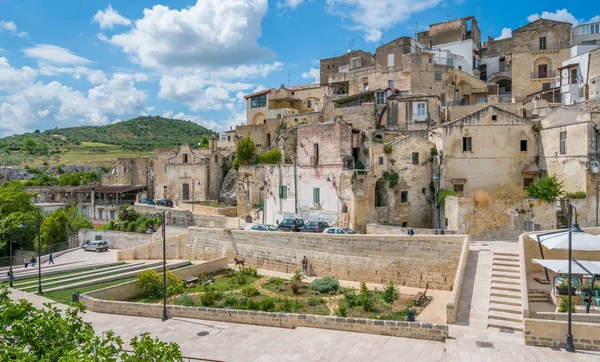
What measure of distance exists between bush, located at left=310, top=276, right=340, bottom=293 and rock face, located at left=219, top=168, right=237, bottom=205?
23.0 metres

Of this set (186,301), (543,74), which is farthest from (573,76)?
(186,301)

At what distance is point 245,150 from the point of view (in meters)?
43.5

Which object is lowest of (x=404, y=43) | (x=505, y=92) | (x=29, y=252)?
(x=29, y=252)

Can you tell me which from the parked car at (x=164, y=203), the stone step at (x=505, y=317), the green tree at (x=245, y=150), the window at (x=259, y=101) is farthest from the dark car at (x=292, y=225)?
the window at (x=259, y=101)

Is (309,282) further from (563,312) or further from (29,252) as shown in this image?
(29,252)

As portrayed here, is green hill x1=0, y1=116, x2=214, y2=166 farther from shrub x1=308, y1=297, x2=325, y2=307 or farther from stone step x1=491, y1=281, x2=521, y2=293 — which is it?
stone step x1=491, y1=281, x2=521, y2=293

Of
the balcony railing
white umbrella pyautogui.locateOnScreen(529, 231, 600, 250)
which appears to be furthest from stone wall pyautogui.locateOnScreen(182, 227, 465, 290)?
the balcony railing

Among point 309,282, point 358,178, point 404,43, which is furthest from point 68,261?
point 404,43

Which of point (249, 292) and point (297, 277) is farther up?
point (297, 277)

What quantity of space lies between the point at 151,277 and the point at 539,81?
4128 cm

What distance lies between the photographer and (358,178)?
2805 centimetres

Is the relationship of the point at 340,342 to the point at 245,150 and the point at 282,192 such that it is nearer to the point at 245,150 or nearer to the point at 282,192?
the point at 282,192

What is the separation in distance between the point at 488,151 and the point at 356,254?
38.9 ft

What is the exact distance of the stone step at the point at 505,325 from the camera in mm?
13622
